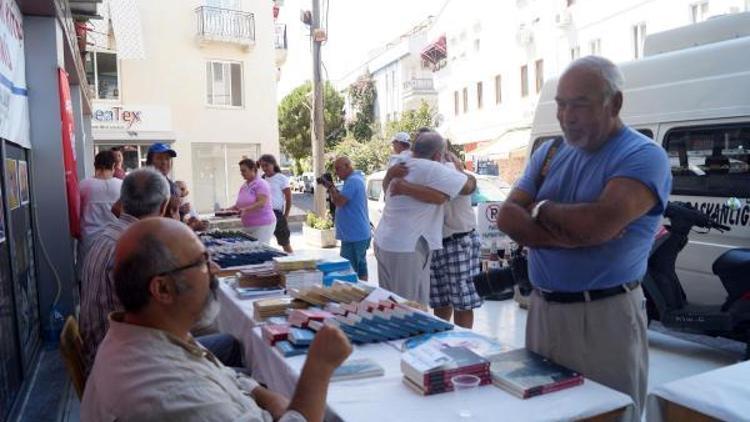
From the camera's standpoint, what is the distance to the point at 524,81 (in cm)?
2244

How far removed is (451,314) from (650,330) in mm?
2164

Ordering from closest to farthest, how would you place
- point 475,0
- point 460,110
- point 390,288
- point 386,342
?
point 386,342, point 390,288, point 475,0, point 460,110

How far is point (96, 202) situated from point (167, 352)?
474 centimetres

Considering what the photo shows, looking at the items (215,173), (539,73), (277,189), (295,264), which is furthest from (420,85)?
(295,264)

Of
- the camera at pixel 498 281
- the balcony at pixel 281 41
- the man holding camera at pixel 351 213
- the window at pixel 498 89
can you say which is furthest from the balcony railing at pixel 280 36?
the camera at pixel 498 281

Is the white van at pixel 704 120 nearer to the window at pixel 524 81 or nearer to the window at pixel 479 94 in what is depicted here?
the window at pixel 524 81

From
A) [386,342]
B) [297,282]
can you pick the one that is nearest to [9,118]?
[297,282]

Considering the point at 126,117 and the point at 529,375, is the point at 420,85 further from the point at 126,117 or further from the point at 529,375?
the point at 529,375

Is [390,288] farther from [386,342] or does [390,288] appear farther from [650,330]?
[650,330]

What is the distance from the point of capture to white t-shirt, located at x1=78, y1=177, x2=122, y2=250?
5797mm

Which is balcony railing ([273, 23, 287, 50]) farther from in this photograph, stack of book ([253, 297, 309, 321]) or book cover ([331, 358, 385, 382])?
book cover ([331, 358, 385, 382])

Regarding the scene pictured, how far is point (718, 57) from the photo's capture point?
4.99 metres

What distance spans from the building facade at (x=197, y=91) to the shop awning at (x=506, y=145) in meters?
7.42

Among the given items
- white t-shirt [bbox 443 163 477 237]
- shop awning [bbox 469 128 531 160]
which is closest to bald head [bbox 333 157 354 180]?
white t-shirt [bbox 443 163 477 237]
